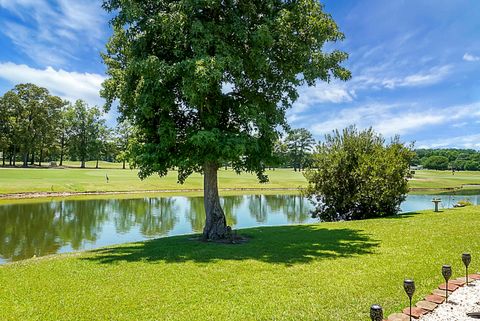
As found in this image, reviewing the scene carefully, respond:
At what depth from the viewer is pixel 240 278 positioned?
830 cm

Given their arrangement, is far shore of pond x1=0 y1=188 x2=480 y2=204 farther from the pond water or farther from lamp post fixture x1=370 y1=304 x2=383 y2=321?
lamp post fixture x1=370 y1=304 x2=383 y2=321

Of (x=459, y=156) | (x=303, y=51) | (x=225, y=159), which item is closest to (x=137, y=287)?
(x=225, y=159)

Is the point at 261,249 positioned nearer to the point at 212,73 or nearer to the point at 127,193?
the point at 212,73

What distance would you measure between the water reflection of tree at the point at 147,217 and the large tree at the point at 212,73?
7562 mm

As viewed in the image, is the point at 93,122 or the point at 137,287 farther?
the point at 93,122

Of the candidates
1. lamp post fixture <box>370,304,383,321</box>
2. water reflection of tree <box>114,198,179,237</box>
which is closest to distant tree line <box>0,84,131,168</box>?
water reflection of tree <box>114,198,179,237</box>

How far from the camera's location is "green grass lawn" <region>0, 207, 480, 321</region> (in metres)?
6.37

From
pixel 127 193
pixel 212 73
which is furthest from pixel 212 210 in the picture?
pixel 127 193

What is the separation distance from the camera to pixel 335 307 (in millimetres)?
6270

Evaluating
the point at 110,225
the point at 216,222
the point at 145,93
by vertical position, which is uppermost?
the point at 145,93

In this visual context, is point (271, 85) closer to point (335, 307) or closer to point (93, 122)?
point (335, 307)

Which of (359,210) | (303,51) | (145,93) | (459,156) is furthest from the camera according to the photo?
(459,156)

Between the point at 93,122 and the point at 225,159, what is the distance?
262 feet

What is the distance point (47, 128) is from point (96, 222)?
61271 millimetres
